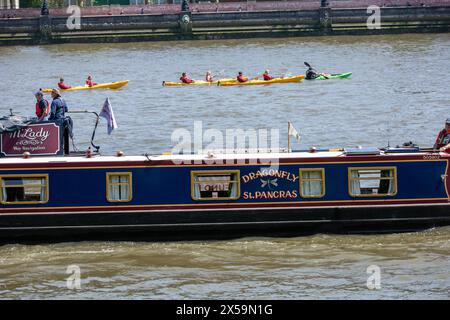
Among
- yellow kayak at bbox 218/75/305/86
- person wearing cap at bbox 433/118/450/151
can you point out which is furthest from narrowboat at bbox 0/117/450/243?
yellow kayak at bbox 218/75/305/86

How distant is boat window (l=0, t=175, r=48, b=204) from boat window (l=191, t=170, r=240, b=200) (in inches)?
147

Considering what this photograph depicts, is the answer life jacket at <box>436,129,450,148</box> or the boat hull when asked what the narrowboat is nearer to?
the boat hull

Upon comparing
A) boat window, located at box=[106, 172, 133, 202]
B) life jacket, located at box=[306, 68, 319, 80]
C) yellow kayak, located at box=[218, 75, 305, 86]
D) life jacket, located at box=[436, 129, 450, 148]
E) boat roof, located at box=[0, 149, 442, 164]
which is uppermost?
life jacket, located at box=[306, 68, 319, 80]

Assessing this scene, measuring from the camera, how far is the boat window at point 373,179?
26.3m

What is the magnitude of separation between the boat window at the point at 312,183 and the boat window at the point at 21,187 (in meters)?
6.36

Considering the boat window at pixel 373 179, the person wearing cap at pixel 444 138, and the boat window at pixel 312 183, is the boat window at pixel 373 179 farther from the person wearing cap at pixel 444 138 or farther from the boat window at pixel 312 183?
the person wearing cap at pixel 444 138

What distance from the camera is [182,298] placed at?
23594 mm

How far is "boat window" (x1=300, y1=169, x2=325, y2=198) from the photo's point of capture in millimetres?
26344

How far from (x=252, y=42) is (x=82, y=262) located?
7480cm

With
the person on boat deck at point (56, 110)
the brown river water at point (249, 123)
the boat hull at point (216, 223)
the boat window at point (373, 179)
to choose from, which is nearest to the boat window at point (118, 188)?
the boat hull at point (216, 223)

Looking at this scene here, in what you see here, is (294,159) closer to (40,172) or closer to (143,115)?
(40,172)

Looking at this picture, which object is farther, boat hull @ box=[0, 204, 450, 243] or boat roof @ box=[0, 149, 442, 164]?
boat hull @ box=[0, 204, 450, 243]

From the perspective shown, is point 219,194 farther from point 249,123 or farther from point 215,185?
point 249,123
